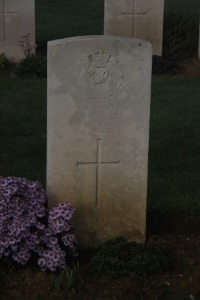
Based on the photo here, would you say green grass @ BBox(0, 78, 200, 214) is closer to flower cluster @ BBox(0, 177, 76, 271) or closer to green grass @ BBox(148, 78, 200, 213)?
green grass @ BBox(148, 78, 200, 213)

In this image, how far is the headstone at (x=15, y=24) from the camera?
1329 cm

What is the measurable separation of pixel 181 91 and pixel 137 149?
621 centimetres

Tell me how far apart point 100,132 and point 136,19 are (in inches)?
330

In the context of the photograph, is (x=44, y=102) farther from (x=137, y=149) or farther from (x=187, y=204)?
(x=137, y=149)

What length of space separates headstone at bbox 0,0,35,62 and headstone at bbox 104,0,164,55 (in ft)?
4.18

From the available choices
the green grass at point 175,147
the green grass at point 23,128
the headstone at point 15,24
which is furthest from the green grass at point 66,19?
the green grass at point 175,147

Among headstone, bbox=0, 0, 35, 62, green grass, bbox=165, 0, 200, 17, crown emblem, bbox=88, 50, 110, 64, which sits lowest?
crown emblem, bbox=88, 50, 110, 64

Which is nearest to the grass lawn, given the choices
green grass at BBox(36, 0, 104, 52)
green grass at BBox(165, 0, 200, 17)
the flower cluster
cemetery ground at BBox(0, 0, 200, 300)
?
cemetery ground at BBox(0, 0, 200, 300)

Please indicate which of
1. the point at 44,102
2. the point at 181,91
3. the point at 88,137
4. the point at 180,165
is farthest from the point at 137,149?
the point at 181,91

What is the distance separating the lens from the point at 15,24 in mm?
13445

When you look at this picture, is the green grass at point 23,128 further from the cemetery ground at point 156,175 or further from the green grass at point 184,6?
the green grass at point 184,6

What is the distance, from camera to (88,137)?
18.3 feet

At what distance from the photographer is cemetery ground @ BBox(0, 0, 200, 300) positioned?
5164 millimetres

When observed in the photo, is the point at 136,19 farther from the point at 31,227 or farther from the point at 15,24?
the point at 31,227
